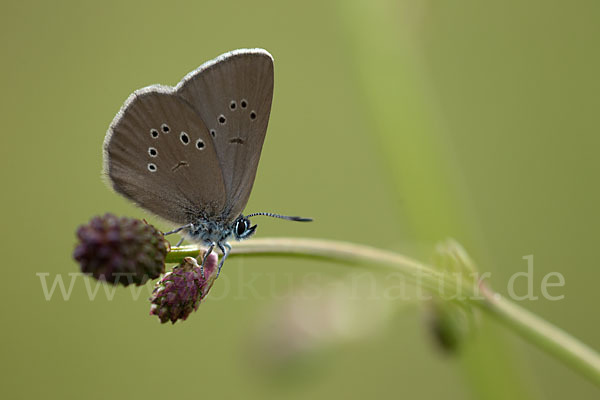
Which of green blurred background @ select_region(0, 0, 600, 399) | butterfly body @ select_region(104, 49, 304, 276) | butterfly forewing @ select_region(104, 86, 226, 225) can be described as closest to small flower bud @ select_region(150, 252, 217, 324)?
butterfly body @ select_region(104, 49, 304, 276)

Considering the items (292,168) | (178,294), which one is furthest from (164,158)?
(292,168)

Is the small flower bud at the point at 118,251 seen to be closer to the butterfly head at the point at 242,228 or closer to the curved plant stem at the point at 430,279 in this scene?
the curved plant stem at the point at 430,279

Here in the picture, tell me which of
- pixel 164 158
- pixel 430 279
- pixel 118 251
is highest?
pixel 164 158

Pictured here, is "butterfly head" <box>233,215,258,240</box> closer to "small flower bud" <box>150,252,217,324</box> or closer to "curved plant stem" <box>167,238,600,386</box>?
"curved plant stem" <box>167,238,600,386</box>

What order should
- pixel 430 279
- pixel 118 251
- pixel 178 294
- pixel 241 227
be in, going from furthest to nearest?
pixel 241 227 < pixel 430 279 < pixel 178 294 < pixel 118 251

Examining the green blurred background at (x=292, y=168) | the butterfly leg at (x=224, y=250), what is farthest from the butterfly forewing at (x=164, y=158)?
the green blurred background at (x=292, y=168)

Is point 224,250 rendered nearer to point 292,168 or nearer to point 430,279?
point 430,279

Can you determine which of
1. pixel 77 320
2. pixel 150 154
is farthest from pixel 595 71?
pixel 77 320
